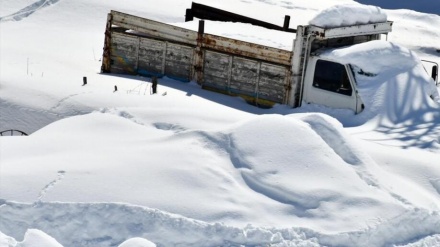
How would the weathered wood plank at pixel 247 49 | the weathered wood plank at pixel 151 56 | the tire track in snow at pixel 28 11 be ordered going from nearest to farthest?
the weathered wood plank at pixel 247 49
the weathered wood plank at pixel 151 56
the tire track in snow at pixel 28 11

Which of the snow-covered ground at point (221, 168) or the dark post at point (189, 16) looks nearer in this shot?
the snow-covered ground at point (221, 168)

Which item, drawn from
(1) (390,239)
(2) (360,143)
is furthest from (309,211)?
(2) (360,143)

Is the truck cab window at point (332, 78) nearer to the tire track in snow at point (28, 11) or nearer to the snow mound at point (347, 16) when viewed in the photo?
the snow mound at point (347, 16)

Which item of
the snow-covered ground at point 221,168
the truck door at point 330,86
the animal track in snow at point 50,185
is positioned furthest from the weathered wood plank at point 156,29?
the animal track in snow at point 50,185

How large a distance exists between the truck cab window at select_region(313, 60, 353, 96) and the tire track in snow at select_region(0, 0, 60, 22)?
10.8 metres

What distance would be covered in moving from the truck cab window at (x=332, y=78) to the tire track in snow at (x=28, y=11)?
10.8 meters

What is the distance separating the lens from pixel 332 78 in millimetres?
13914

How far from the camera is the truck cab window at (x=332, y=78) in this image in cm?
1374

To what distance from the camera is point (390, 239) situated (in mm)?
9195

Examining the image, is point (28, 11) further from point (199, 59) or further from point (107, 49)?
point (199, 59)

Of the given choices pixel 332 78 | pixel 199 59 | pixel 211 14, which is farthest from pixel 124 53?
pixel 211 14

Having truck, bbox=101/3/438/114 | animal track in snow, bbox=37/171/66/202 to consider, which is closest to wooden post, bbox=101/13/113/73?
truck, bbox=101/3/438/114

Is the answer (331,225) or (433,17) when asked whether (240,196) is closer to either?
(331,225)

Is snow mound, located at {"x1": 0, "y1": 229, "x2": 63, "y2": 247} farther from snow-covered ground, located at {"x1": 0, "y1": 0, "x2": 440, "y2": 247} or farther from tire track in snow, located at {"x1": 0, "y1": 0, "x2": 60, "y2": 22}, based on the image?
tire track in snow, located at {"x1": 0, "y1": 0, "x2": 60, "y2": 22}
